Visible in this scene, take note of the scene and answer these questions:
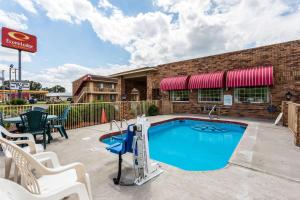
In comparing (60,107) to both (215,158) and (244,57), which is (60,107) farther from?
(244,57)

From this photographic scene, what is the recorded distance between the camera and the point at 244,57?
10625 mm

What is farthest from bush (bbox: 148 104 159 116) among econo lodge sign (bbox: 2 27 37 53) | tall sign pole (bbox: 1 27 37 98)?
econo lodge sign (bbox: 2 27 37 53)

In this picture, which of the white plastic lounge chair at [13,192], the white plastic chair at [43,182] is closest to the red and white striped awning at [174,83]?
the white plastic chair at [43,182]

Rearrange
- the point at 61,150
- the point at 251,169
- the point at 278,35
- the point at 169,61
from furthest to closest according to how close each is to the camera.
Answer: the point at 169,61, the point at 278,35, the point at 61,150, the point at 251,169

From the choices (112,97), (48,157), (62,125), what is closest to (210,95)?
(62,125)

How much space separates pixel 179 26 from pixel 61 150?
1035 centimetres

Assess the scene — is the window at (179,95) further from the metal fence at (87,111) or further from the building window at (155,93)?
the metal fence at (87,111)

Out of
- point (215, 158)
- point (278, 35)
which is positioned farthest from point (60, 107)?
point (278, 35)

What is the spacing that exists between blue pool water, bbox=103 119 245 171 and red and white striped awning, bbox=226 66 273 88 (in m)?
2.98

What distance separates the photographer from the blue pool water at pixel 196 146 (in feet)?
15.4

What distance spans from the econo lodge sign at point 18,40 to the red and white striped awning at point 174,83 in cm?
1031

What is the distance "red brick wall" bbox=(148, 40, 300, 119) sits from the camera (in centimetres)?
916

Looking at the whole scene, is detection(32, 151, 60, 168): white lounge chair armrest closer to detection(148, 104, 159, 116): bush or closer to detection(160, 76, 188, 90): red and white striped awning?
detection(148, 104, 159, 116): bush

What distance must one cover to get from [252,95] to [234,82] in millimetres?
1719
